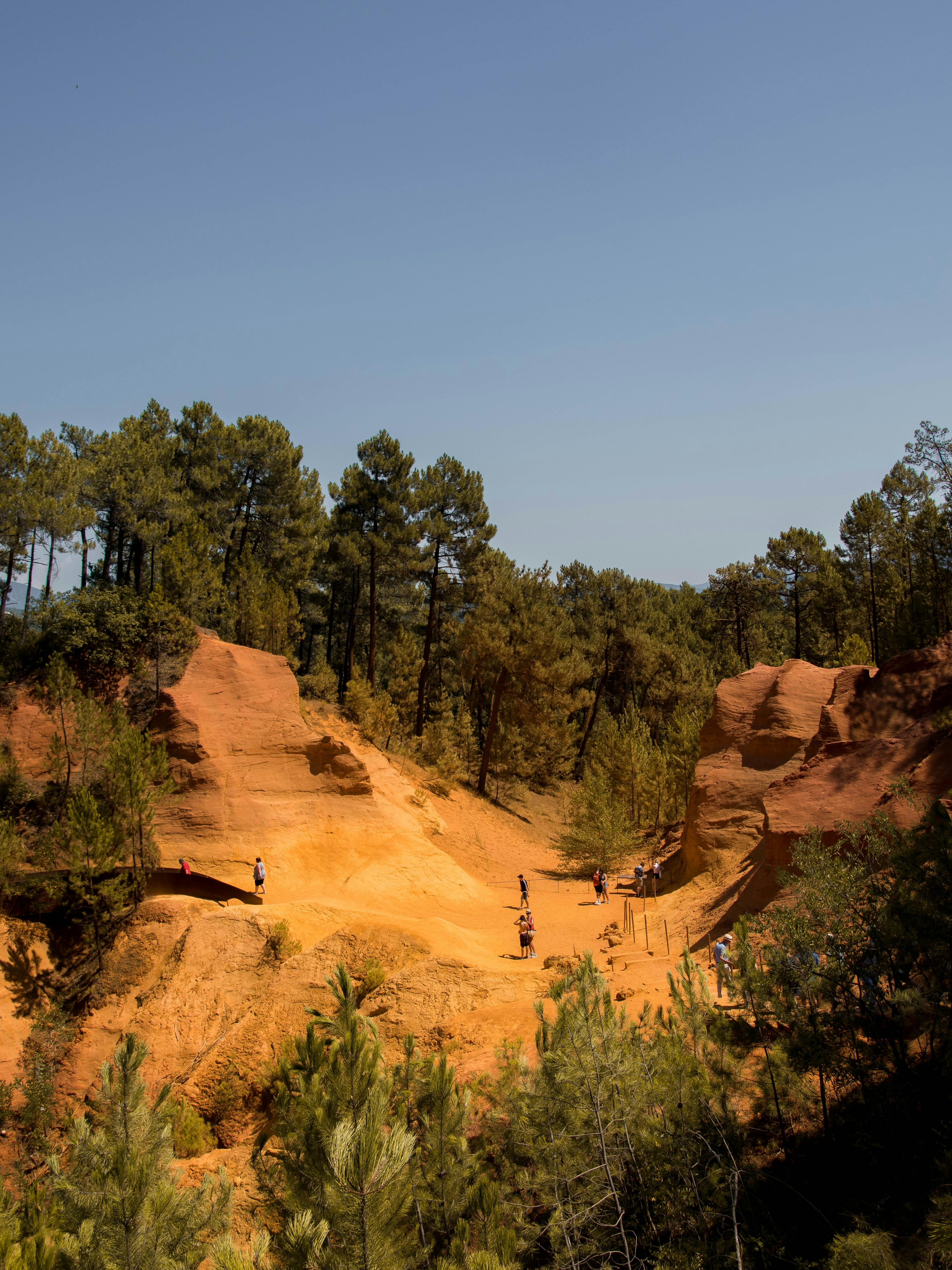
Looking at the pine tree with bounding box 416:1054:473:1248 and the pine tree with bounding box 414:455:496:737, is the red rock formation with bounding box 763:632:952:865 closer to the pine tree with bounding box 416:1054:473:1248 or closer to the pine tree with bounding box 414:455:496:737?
the pine tree with bounding box 416:1054:473:1248

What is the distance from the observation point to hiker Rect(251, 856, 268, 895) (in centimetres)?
2325

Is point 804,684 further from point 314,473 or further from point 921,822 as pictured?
point 314,473

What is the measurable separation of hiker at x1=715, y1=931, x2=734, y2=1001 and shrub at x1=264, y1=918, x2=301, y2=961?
1020cm

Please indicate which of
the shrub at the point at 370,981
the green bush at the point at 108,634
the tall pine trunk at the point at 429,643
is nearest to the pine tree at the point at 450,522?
the tall pine trunk at the point at 429,643

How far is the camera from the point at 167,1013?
18703 mm

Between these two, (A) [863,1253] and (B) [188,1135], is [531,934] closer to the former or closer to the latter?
(B) [188,1135]

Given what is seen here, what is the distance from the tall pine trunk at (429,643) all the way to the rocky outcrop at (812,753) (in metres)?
18.6

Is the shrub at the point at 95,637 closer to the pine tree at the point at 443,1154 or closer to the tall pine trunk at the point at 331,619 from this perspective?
the tall pine trunk at the point at 331,619

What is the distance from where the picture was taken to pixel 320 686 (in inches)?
1521

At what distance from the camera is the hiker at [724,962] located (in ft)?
31.3

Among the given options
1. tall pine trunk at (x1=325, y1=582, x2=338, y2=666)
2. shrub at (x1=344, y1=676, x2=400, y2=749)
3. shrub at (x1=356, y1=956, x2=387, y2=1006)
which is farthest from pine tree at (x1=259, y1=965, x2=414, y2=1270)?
tall pine trunk at (x1=325, y1=582, x2=338, y2=666)

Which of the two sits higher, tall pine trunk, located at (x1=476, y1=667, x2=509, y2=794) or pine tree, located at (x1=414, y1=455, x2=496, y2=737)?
pine tree, located at (x1=414, y1=455, x2=496, y2=737)

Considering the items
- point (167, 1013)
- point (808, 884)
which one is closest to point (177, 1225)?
point (808, 884)

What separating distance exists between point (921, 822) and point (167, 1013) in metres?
17.4
